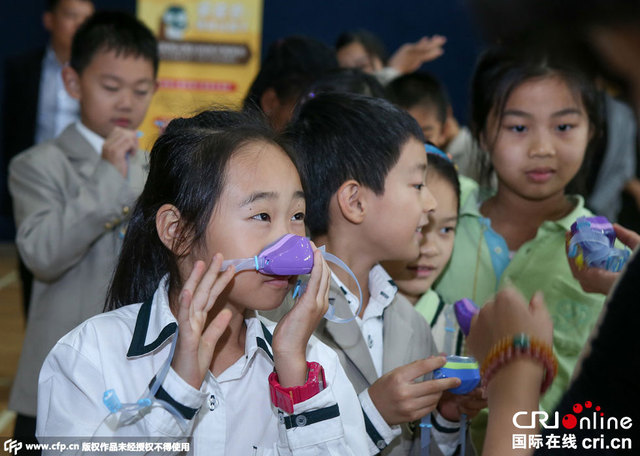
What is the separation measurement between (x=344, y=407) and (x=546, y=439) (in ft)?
1.79

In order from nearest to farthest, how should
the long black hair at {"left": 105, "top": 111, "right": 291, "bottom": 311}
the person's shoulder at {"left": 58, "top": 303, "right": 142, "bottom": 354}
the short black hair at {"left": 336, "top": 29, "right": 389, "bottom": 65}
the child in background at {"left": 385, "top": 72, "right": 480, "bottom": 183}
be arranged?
the person's shoulder at {"left": 58, "top": 303, "right": 142, "bottom": 354}, the long black hair at {"left": 105, "top": 111, "right": 291, "bottom": 311}, the child in background at {"left": 385, "top": 72, "right": 480, "bottom": 183}, the short black hair at {"left": 336, "top": 29, "right": 389, "bottom": 65}

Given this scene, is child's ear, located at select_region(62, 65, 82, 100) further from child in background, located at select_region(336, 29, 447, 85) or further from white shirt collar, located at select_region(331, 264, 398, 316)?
child in background, located at select_region(336, 29, 447, 85)

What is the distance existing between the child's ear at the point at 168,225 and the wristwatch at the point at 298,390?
317 millimetres

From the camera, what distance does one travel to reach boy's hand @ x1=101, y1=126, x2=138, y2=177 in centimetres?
214

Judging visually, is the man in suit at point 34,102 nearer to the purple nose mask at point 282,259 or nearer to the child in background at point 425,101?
the child in background at point 425,101

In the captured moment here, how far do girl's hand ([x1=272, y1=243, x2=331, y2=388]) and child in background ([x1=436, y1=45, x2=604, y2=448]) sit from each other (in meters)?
0.82

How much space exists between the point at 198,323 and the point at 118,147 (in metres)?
1.13

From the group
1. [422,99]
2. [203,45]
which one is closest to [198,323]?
[422,99]

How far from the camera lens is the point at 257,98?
8.42 ft

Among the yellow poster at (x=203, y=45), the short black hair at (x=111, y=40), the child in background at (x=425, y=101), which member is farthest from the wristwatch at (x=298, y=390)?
the yellow poster at (x=203, y=45)

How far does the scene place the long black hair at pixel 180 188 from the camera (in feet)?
4.42

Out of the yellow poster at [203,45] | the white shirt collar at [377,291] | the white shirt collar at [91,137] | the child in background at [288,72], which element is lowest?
the white shirt collar at [377,291]

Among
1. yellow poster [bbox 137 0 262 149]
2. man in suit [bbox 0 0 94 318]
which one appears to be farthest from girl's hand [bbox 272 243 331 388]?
yellow poster [bbox 137 0 262 149]

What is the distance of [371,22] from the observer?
260 inches
